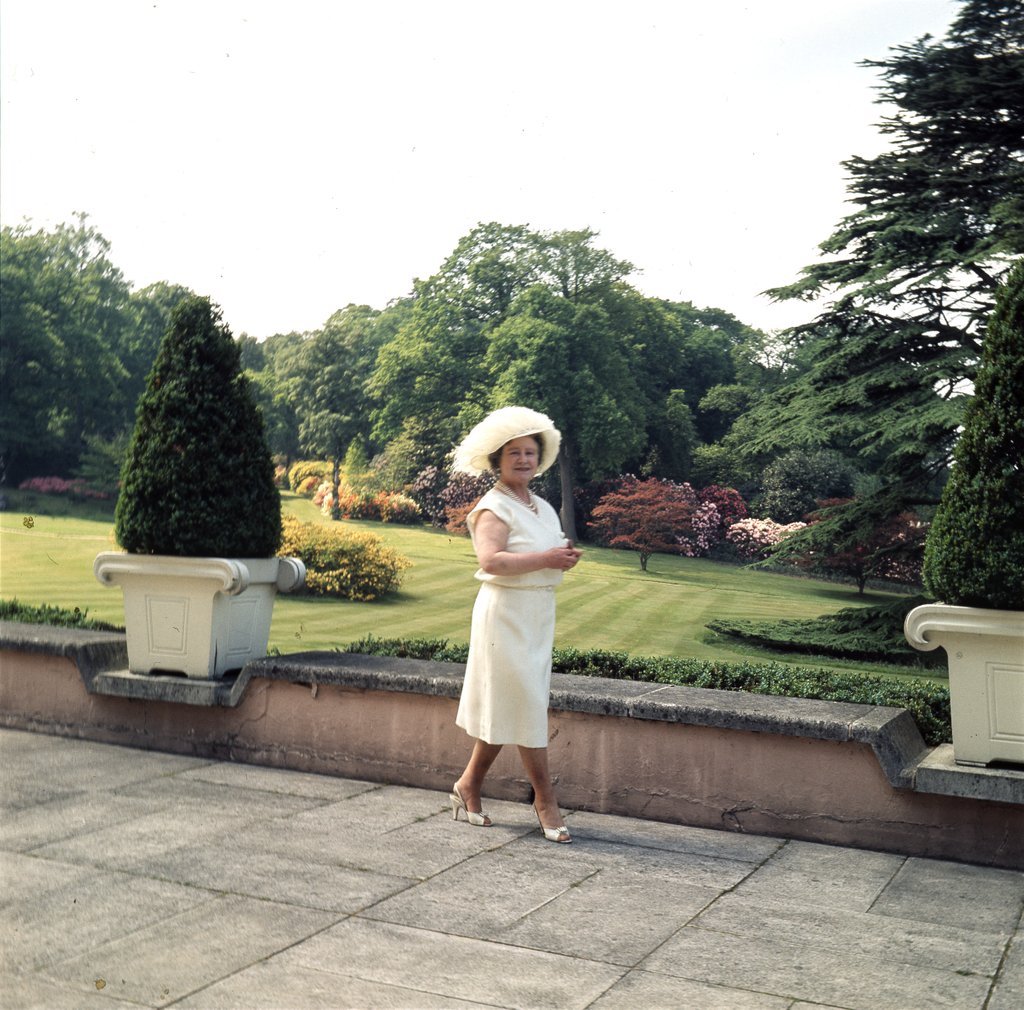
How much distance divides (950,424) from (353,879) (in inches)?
208

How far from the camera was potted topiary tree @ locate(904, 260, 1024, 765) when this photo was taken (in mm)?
3615

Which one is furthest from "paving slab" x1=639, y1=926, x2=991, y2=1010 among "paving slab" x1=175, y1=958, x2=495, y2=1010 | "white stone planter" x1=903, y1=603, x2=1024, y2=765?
"white stone planter" x1=903, y1=603, x2=1024, y2=765

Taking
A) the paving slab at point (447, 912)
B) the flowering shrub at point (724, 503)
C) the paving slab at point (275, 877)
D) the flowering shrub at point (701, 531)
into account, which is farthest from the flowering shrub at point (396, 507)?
the paving slab at point (275, 877)

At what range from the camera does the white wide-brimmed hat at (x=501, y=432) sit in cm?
391

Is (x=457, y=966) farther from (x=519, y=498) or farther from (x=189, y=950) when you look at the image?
(x=519, y=498)

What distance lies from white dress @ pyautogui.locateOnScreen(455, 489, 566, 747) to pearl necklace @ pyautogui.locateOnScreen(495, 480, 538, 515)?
0.03 m

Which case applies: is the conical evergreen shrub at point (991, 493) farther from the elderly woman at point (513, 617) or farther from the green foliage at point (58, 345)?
the green foliage at point (58, 345)

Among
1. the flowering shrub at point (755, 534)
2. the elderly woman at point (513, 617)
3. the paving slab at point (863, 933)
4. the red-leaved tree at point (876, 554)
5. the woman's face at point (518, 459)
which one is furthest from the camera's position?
the flowering shrub at point (755, 534)

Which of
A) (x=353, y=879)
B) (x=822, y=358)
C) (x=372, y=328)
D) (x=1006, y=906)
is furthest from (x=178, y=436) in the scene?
(x=822, y=358)

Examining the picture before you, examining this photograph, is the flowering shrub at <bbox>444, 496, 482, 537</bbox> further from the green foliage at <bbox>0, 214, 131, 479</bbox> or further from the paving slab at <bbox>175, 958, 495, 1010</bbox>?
the paving slab at <bbox>175, 958, 495, 1010</bbox>

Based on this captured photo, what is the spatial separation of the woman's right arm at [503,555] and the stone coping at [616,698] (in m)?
→ 0.74

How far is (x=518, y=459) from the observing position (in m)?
3.92

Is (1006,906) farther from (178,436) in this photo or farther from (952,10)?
(952,10)

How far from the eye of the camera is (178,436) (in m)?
5.01
